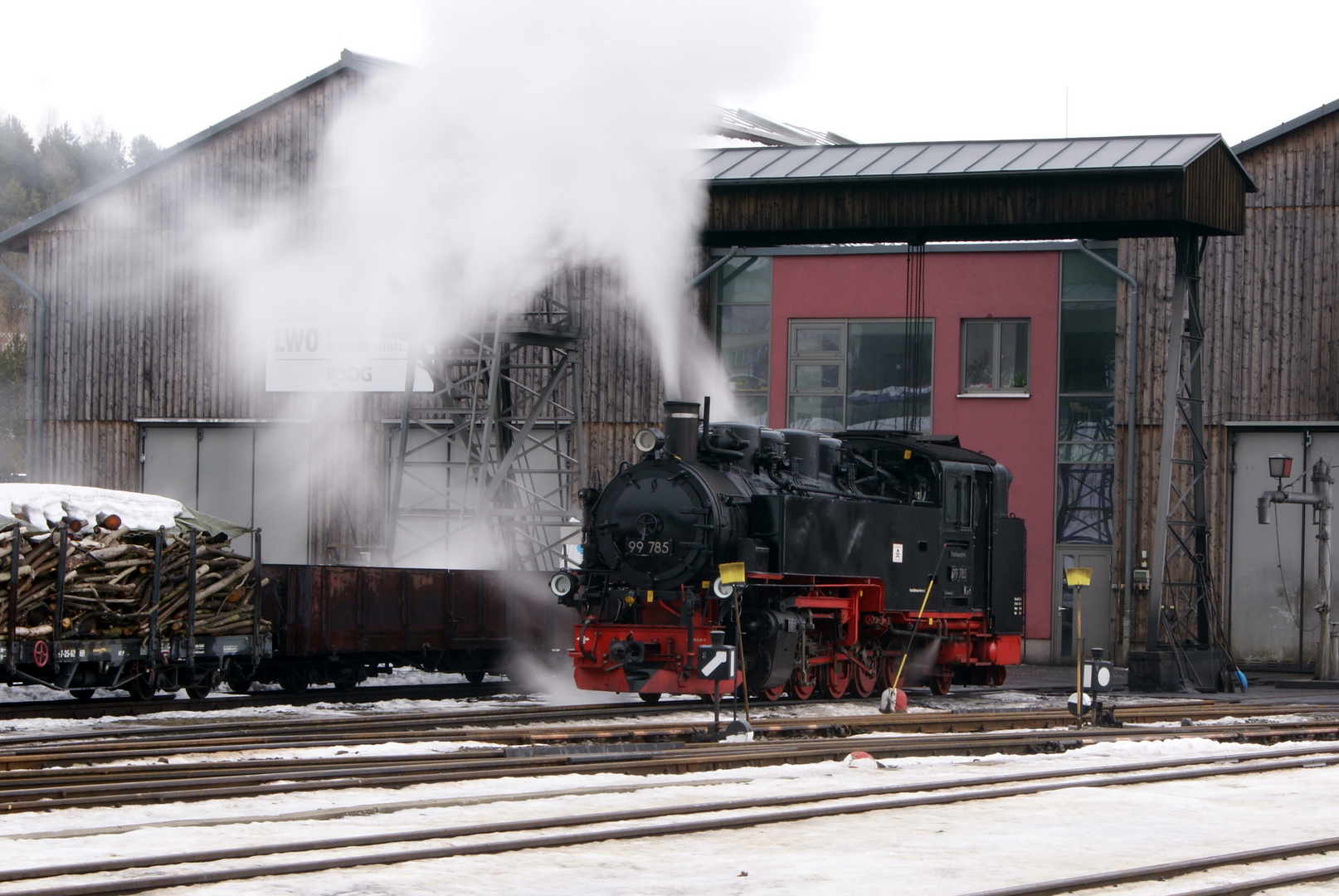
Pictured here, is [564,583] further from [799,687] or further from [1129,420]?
[1129,420]

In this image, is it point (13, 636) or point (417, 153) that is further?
point (417, 153)

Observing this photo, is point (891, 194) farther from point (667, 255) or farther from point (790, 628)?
point (790, 628)

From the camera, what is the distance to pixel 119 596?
15797 mm

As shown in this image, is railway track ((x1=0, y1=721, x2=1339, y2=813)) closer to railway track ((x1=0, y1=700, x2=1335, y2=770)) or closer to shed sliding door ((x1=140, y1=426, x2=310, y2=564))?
railway track ((x1=0, y1=700, x2=1335, y2=770))

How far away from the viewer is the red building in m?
27.7

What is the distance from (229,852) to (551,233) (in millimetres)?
15045

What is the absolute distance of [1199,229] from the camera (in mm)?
22766

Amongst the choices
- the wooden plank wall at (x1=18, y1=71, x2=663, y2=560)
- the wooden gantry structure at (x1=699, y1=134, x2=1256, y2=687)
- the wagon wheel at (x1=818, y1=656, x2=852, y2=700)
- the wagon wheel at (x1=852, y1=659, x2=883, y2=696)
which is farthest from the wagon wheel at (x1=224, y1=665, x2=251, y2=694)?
the wooden plank wall at (x1=18, y1=71, x2=663, y2=560)

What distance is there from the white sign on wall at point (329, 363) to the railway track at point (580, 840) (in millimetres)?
20920

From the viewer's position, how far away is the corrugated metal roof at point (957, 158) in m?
22.4

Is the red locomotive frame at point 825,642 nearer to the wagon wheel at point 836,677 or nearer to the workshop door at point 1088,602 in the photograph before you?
the wagon wheel at point 836,677

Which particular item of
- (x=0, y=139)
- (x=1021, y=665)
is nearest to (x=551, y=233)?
(x=1021, y=665)

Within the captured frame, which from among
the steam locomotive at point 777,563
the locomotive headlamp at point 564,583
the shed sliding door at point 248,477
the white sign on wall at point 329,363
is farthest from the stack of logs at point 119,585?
the shed sliding door at point 248,477

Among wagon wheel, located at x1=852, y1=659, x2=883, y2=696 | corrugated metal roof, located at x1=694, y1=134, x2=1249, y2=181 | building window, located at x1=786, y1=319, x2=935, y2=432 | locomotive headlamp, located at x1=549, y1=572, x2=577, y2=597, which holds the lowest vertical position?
wagon wheel, located at x1=852, y1=659, x2=883, y2=696
